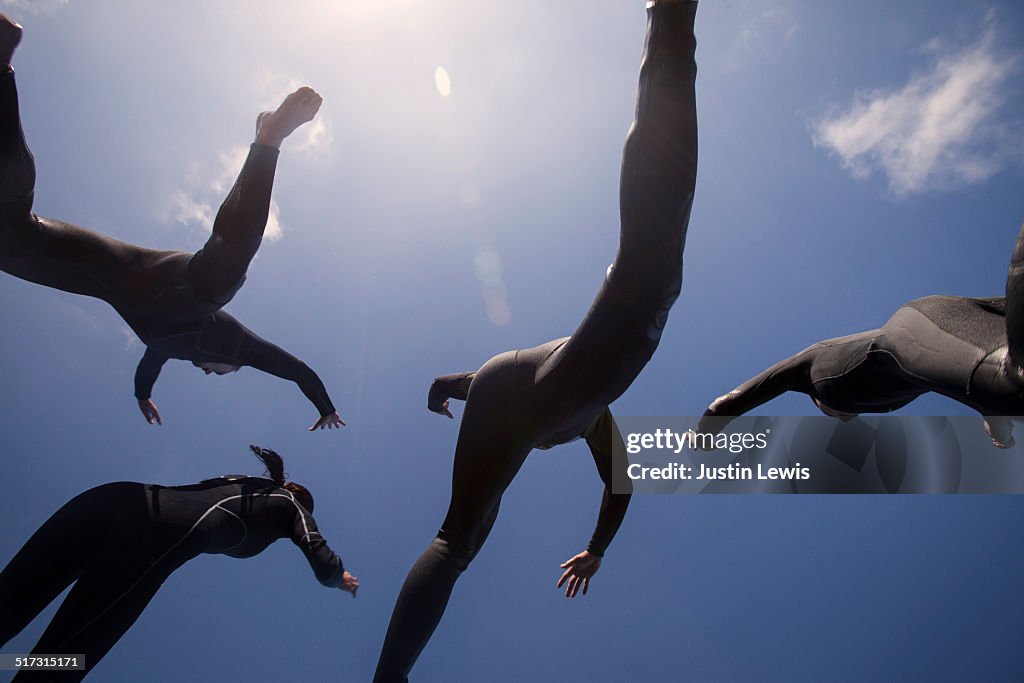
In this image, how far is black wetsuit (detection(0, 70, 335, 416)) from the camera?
9.50 ft

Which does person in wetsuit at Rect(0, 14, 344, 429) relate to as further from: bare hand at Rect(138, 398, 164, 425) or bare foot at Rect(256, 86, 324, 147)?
bare hand at Rect(138, 398, 164, 425)

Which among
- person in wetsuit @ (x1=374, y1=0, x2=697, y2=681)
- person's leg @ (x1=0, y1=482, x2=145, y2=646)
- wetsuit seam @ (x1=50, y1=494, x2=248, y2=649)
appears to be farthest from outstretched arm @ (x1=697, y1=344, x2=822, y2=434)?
person's leg @ (x1=0, y1=482, x2=145, y2=646)

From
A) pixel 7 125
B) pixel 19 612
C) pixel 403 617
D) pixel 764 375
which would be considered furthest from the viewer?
pixel 764 375

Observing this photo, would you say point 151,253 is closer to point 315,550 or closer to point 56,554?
point 56,554

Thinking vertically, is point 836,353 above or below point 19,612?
above

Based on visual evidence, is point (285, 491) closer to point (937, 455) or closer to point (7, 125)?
point (7, 125)

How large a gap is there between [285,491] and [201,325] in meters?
1.50

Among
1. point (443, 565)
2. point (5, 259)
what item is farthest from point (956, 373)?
point (5, 259)

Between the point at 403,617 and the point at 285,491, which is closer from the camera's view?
the point at 403,617

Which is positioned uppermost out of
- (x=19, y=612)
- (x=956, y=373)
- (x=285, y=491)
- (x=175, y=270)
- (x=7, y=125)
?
(x=7, y=125)

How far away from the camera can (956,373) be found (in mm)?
1960

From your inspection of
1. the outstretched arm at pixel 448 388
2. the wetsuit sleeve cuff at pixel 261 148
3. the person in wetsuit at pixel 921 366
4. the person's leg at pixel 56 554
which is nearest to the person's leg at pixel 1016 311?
the person in wetsuit at pixel 921 366

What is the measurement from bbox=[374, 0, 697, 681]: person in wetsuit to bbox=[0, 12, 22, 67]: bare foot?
3103mm

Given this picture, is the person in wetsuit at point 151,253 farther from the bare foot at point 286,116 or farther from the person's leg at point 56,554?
the person's leg at point 56,554
